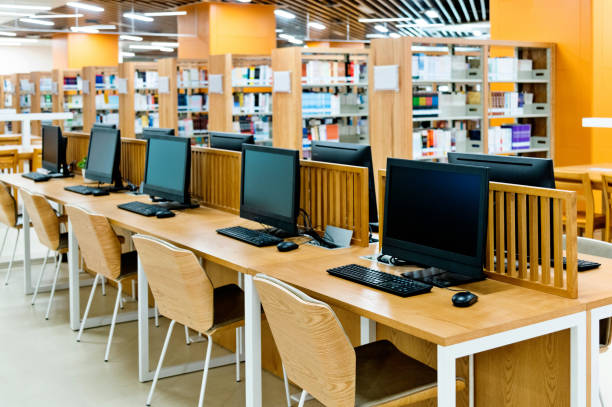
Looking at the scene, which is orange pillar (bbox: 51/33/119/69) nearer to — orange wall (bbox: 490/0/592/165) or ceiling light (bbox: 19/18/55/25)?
ceiling light (bbox: 19/18/55/25)

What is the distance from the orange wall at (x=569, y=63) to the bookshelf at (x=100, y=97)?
25.3ft

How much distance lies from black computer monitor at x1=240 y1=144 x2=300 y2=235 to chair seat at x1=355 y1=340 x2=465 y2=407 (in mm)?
A: 994

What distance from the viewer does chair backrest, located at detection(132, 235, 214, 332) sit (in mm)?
3139

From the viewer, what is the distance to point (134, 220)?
4.37 metres

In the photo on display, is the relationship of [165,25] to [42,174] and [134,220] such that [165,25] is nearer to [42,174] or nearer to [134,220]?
[42,174]

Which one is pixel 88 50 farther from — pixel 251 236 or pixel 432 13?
pixel 251 236

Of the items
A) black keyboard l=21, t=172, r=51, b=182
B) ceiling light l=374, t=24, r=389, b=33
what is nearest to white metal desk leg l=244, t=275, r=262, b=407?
black keyboard l=21, t=172, r=51, b=182

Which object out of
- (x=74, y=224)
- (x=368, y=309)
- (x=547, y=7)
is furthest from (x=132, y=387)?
(x=547, y=7)

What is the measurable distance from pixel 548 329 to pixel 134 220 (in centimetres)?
272

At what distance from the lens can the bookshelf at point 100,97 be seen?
42.9 ft

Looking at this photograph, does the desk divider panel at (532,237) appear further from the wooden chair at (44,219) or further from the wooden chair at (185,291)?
the wooden chair at (44,219)

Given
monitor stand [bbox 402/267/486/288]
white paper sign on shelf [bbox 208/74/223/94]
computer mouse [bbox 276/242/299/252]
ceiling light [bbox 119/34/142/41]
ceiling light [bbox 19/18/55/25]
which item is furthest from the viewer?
ceiling light [bbox 119/34/142/41]

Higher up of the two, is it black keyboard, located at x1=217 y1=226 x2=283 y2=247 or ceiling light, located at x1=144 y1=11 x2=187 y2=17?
ceiling light, located at x1=144 y1=11 x2=187 y2=17

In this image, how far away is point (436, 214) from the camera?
279 centimetres
